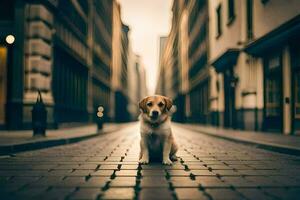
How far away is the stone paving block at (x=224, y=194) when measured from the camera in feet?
11.9

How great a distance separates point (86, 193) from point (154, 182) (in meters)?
0.90

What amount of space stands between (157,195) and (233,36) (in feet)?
56.0

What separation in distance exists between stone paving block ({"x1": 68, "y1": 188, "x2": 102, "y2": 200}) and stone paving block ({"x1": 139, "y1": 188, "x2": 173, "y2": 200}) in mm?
446

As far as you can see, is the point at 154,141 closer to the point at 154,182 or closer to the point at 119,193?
the point at 154,182

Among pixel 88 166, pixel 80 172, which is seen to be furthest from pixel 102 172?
pixel 88 166

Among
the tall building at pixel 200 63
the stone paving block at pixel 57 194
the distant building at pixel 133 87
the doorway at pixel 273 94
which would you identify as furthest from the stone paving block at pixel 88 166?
the distant building at pixel 133 87

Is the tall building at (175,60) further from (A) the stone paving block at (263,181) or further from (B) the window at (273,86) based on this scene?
(A) the stone paving block at (263,181)

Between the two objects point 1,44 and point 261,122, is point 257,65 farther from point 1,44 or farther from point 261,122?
point 1,44

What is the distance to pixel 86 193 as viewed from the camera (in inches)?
149

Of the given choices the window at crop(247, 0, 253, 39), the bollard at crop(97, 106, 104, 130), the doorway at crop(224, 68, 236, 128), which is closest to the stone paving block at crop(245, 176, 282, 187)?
the bollard at crop(97, 106, 104, 130)

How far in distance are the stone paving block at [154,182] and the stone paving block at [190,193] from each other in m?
0.31

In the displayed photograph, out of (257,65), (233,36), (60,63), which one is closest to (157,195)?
(257,65)

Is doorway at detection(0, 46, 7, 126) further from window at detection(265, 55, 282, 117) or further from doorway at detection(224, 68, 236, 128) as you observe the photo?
doorway at detection(224, 68, 236, 128)

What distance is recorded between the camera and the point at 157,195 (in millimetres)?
3676
